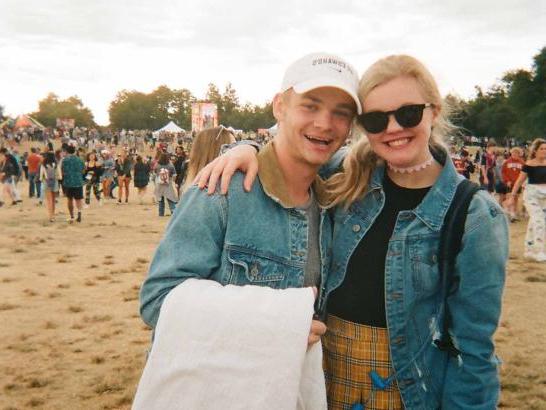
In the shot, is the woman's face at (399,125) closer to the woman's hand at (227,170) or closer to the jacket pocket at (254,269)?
the woman's hand at (227,170)

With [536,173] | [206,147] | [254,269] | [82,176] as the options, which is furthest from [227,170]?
[82,176]

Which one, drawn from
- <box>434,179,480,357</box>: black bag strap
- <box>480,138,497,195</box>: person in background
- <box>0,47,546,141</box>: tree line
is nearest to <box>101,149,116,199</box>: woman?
<box>480,138,497,195</box>: person in background

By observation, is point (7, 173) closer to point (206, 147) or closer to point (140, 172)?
point (140, 172)

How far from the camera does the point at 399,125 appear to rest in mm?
1959

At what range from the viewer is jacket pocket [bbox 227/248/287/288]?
181cm

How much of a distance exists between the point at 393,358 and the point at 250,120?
267 ft

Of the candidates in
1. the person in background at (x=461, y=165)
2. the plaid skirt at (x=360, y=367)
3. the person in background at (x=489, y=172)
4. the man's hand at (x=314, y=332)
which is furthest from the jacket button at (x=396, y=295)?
the person in background at (x=489, y=172)

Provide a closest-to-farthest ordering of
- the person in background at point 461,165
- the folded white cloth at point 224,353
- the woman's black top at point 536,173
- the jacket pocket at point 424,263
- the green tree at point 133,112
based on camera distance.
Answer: the folded white cloth at point 224,353, the jacket pocket at point 424,263, the woman's black top at point 536,173, the person in background at point 461,165, the green tree at point 133,112

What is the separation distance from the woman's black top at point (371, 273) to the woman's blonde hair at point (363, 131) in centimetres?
16

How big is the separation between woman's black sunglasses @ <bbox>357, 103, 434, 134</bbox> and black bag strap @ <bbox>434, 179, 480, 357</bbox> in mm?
307

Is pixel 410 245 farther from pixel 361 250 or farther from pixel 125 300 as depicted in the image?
pixel 125 300

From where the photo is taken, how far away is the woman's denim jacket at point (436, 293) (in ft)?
5.90

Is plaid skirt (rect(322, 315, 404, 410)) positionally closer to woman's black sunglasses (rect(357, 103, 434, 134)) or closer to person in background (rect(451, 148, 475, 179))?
woman's black sunglasses (rect(357, 103, 434, 134))

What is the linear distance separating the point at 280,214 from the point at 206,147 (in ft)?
14.2
